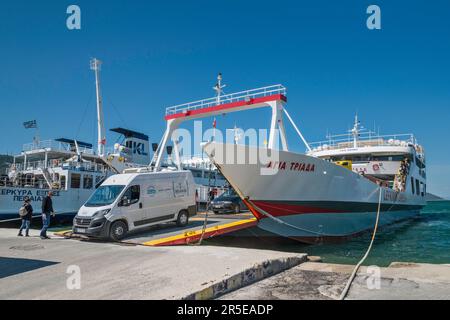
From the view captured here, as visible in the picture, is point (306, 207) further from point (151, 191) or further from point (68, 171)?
point (68, 171)

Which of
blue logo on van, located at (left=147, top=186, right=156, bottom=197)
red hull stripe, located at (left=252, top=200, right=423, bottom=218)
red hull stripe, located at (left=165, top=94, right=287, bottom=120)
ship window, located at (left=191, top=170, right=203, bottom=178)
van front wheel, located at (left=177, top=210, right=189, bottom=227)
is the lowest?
van front wheel, located at (left=177, top=210, right=189, bottom=227)

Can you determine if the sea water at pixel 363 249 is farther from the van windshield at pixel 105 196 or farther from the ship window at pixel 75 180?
the ship window at pixel 75 180

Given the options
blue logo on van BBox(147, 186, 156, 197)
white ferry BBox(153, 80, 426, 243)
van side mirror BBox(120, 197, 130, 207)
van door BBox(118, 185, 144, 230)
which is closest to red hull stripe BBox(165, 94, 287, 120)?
white ferry BBox(153, 80, 426, 243)

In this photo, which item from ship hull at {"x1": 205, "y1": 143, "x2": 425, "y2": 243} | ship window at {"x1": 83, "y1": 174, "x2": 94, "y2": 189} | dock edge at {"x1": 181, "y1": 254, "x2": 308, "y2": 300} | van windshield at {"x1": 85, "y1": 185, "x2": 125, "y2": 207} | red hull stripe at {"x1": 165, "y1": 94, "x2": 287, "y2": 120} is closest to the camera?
dock edge at {"x1": 181, "y1": 254, "x2": 308, "y2": 300}

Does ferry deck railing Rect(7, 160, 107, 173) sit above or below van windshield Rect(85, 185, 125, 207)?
above

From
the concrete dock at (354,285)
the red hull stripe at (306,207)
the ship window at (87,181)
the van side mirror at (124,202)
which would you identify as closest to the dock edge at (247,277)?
the concrete dock at (354,285)

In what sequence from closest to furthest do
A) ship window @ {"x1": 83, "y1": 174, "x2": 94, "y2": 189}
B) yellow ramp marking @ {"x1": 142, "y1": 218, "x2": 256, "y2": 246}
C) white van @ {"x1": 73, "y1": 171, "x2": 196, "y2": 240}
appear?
1. yellow ramp marking @ {"x1": 142, "y1": 218, "x2": 256, "y2": 246}
2. white van @ {"x1": 73, "y1": 171, "x2": 196, "y2": 240}
3. ship window @ {"x1": 83, "y1": 174, "x2": 94, "y2": 189}

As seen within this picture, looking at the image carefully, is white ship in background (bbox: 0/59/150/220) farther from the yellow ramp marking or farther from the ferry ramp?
the yellow ramp marking

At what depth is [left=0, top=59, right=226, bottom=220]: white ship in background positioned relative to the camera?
68.1 ft

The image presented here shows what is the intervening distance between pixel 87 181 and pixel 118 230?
1640 cm

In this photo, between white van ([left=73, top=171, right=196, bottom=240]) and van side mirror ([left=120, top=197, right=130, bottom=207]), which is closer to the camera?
white van ([left=73, top=171, right=196, bottom=240])

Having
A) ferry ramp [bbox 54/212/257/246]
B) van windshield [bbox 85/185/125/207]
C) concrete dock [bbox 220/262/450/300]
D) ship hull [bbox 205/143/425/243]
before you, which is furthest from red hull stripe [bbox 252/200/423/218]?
concrete dock [bbox 220/262/450/300]

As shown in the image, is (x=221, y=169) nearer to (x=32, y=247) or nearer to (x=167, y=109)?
(x=32, y=247)
